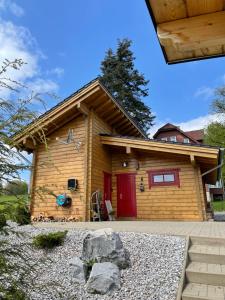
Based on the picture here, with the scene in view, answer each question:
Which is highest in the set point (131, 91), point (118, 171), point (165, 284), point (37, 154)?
point (131, 91)

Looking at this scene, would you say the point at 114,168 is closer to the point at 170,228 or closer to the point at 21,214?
the point at 170,228

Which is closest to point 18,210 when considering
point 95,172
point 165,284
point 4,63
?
point 4,63

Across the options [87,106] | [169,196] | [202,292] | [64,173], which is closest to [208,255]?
[202,292]

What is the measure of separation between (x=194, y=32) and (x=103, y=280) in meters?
3.43

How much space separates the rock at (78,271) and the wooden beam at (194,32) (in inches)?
144

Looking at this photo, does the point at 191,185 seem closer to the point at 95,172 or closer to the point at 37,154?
the point at 95,172

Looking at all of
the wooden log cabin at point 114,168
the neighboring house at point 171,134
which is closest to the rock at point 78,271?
the wooden log cabin at point 114,168

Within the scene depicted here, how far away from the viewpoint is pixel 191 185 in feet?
30.8

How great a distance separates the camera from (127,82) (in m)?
25.6

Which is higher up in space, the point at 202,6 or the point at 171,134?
the point at 171,134

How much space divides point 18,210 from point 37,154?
918 cm

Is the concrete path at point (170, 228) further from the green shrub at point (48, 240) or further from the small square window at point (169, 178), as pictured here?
the small square window at point (169, 178)

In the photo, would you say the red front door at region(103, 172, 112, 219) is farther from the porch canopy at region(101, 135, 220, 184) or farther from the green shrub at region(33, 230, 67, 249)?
the green shrub at region(33, 230, 67, 249)

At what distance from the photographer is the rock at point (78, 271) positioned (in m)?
3.93
